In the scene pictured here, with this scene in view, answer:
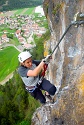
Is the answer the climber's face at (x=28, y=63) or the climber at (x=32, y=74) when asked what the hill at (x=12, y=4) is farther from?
the climber's face at (x=28, y=63)

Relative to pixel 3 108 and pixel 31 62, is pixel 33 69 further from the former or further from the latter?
pixel 3 108

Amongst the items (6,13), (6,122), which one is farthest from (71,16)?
(6,13)

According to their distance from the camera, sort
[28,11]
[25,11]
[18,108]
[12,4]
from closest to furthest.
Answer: [18,108] → [25,11] → [28,11] → [12,4]

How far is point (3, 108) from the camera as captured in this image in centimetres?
3275

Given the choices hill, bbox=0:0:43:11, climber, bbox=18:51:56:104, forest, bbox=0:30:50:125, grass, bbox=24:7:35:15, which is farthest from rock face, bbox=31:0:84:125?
hill, bbox=0:0:43:11

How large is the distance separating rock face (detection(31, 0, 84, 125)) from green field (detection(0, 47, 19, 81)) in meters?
49.7

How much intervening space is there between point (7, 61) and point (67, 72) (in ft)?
221

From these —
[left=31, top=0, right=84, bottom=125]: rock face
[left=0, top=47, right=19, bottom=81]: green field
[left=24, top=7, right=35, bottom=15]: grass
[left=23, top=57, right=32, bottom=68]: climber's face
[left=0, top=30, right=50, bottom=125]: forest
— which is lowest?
[left=24, top=7, right=35, bottom=15]: grass

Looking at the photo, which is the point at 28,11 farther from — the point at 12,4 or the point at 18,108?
the point at 18,108

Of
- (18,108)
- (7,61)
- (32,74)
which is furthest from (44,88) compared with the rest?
(7,61)

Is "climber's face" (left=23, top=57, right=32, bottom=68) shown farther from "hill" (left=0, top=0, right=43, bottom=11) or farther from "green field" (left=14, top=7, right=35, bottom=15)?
"hill" (left=0, top=0, right=43, bottom=11)

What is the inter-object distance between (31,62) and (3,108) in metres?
25.7

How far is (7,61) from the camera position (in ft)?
252

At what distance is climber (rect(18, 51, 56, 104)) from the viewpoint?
25.3ft
